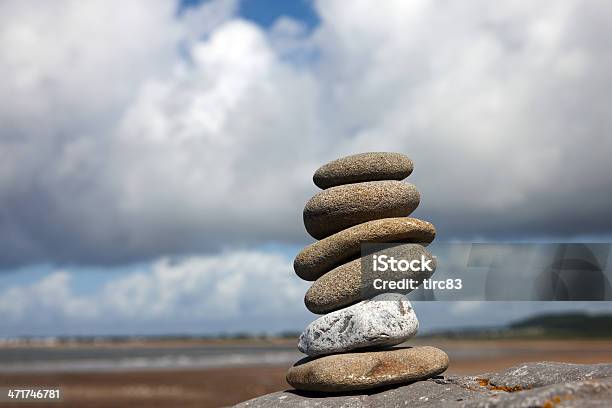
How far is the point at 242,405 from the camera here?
51.1 feet

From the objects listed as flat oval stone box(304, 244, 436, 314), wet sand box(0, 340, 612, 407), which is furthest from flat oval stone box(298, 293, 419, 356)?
wet sand box(0, 340, 612, 407)

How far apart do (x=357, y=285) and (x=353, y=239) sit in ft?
3.39

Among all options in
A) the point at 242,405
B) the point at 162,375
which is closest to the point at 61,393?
the point at 162,375

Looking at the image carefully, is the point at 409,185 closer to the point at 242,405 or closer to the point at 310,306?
the point at 310,306

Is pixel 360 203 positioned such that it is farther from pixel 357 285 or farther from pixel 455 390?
pixel 455 390

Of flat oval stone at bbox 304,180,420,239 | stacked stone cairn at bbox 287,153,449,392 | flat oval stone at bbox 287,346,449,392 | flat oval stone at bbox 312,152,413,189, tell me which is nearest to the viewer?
flat oval stone at bbox 287,346,449,392

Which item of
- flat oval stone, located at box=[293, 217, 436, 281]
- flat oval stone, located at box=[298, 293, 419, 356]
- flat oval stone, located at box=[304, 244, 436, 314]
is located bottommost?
flat oval stone, located at box=[298, 293, 419, 356]

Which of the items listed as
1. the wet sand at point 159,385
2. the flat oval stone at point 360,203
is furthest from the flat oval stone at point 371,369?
the wet sand at point 159,385

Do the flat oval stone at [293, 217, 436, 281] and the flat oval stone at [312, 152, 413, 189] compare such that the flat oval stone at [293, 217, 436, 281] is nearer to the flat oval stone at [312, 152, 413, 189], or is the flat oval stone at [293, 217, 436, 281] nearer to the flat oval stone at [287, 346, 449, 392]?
the flat oval stone at [312, 152, 413, 189]

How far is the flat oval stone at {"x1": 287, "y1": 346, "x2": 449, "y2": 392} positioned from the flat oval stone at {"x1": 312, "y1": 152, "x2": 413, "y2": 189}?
404 centimetres

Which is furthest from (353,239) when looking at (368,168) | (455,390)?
(455,390)

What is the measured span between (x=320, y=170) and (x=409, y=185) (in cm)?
221

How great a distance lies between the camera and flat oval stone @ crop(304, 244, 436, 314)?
15211 millimetres

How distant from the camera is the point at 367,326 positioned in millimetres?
14852
